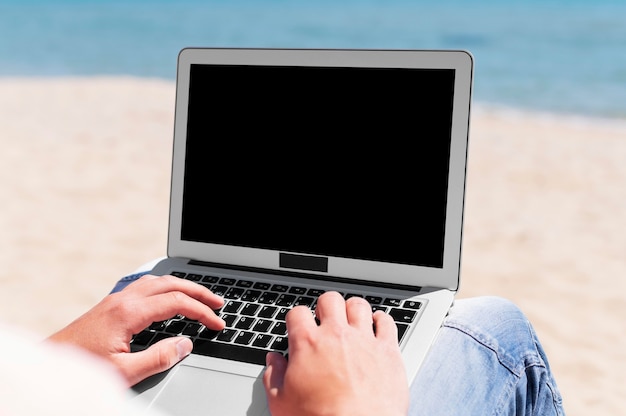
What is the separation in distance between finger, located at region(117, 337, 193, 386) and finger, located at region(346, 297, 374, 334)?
0.27 metres

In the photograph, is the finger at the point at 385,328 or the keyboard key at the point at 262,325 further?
the keyboard key at the point at 262,325

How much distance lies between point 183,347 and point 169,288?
0.10 m

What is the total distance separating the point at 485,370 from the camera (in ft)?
3.64

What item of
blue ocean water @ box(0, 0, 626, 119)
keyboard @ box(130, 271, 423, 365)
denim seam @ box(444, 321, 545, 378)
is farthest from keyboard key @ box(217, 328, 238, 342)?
blue ocean water @ box(0, 0, 626, 119)

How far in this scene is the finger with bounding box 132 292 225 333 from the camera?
3.58 feet

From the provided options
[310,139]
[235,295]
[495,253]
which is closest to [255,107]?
[310,139]

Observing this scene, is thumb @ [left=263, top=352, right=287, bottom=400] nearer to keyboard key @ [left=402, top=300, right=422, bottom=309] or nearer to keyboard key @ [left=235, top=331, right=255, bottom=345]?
keyboard key @ [left=235, top=331, right=255, bottom=345]

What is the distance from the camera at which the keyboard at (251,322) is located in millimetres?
1138

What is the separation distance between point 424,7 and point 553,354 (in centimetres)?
2216

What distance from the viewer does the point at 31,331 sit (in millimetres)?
2920

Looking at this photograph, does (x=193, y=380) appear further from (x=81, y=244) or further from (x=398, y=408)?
(x=81, y=244)

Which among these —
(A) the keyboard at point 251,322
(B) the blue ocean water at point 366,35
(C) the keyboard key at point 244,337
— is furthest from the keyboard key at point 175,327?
(B) the blue ocean water at point 366,35

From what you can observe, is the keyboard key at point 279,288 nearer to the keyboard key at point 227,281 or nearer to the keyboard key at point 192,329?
the keyboard key at point 227,281

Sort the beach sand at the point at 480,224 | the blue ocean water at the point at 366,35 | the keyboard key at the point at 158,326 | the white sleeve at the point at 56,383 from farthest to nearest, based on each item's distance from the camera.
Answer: the blue ocean water at the point at 366,35 → the beach sand at the point at 480,224 → the keyboard key at the point at 158,326 → the white sleeve at the point at 56,383
